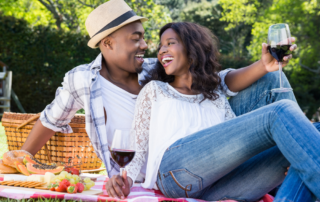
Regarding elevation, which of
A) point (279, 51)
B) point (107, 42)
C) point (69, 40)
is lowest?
point (279, 51)

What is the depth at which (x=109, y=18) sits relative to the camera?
3182 mm

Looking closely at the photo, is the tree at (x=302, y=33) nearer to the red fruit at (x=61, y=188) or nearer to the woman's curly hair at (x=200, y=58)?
the woman's curly hair at (x=200, y=58)

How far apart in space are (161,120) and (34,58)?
792cm

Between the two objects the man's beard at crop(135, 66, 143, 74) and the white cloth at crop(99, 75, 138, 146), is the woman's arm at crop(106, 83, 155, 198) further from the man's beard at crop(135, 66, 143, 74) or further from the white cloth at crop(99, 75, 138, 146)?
the man's beard at crop(135, 66, 143, 74)

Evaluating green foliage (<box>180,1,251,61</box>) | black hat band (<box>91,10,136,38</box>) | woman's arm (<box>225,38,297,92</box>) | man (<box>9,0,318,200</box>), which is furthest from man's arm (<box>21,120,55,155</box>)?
green foliage (<box>180,1,251,61</box>)

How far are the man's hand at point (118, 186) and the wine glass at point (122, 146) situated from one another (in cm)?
19

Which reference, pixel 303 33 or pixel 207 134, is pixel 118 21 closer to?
pixel 207 134

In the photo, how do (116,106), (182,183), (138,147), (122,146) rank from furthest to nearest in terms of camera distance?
(116,106) → (138,147) → (182,183) → (122,146)

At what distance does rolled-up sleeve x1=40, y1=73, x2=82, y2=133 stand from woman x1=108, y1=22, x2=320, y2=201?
2.47ft

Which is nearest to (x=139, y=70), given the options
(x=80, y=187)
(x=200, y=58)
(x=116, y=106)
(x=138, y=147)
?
(x=116, y=106)

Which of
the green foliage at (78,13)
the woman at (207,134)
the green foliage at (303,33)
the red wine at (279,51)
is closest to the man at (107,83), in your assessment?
the red wine at (279,51)

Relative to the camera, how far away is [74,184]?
2467mm

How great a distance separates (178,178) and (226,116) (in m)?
0.82

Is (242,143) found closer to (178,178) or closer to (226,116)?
(178,178)
